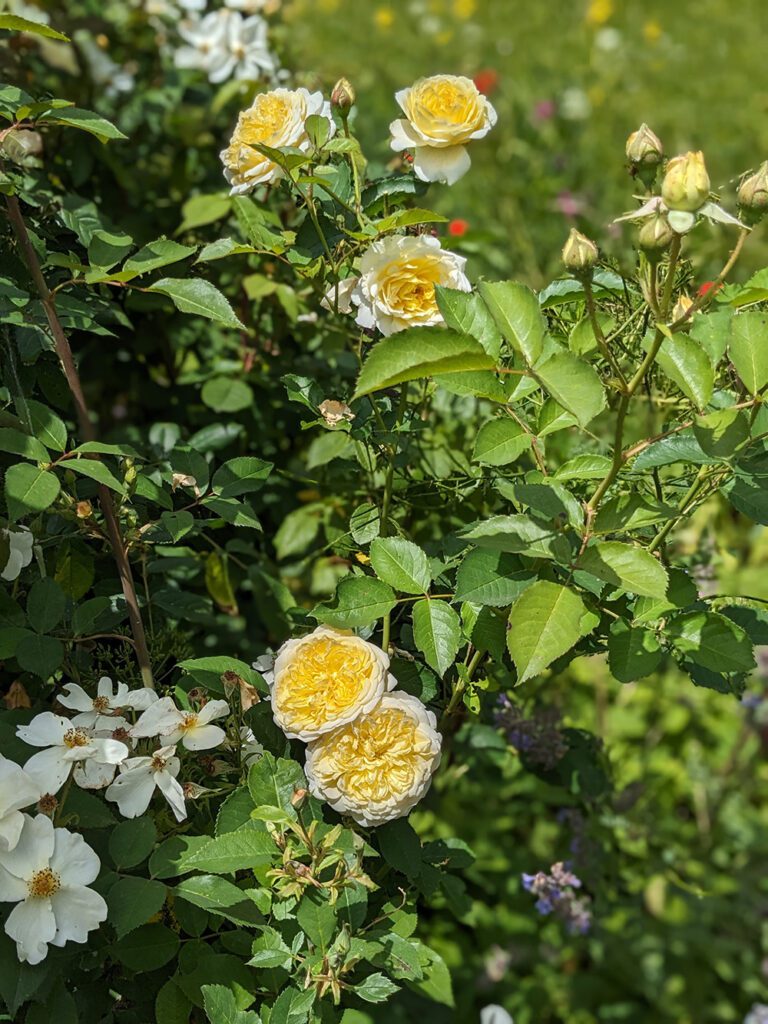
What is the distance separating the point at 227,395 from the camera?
1.38m

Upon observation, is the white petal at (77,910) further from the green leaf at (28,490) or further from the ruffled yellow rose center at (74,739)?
the green leaf at (28,490)

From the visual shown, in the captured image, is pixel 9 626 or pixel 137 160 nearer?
pixel 9 626

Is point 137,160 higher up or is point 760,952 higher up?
point 137,160

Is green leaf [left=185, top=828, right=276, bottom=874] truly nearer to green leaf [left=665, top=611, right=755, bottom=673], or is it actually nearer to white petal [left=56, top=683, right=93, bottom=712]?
white petal [left=56, top=683, right=93, bottom=712]

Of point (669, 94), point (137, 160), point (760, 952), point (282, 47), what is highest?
point (282, 47)

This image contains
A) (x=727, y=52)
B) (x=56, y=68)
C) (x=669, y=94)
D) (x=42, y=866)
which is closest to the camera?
(x=42, y=866)

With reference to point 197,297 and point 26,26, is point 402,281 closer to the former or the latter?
point 197,297

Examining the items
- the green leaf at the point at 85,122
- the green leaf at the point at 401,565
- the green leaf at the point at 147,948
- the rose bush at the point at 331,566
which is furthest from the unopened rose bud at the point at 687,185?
the green leaf at the point at 147,948

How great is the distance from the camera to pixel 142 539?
3.11 ft

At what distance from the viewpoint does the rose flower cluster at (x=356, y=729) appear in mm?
798

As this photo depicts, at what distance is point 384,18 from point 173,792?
4860 mm

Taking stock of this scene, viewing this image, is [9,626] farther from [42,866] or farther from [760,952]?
[760,952]

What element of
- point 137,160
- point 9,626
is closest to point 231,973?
point 9,626

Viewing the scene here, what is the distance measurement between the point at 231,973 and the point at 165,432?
0.70 metres
